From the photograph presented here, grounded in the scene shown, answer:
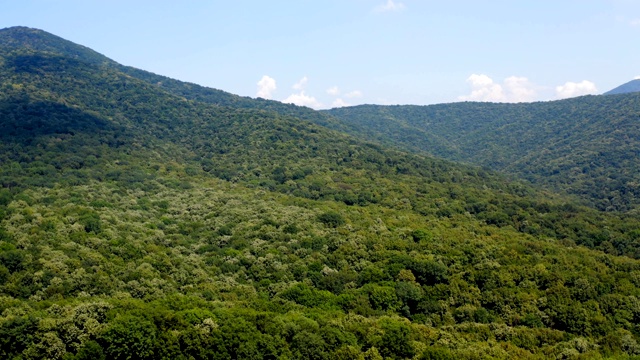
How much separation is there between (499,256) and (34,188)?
210 ft

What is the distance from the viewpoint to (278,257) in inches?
2151

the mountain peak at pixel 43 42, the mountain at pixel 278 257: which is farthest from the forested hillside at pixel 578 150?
A: the mountain peak at pixel 43 42

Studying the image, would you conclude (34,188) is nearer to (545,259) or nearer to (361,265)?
(361,265)

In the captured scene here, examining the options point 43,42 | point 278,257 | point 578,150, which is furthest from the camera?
point 43,42

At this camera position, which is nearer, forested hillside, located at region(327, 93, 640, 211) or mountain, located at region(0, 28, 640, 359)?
mountain, located at region(0, 28, 640, 359)

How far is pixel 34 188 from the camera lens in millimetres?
66688

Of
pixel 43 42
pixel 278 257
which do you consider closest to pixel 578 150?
pixel 278 257

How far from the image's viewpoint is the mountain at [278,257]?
3434 centimetres

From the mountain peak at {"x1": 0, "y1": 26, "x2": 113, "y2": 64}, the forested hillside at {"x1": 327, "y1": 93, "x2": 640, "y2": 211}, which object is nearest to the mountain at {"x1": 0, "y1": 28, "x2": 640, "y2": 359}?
the forested hillside at {"x1": 327, "y1": 93, "x2": 640, "y2": 211}

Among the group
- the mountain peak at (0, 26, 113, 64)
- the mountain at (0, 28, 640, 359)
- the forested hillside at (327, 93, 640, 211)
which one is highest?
the mountain peak at (0, 26, 113, 64)

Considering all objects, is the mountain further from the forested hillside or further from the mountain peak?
the mountain peak

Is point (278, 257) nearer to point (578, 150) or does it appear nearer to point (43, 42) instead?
point (578, 150)

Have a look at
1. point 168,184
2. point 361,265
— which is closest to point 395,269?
point 361,265

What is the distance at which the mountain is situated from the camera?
34.3 metres
